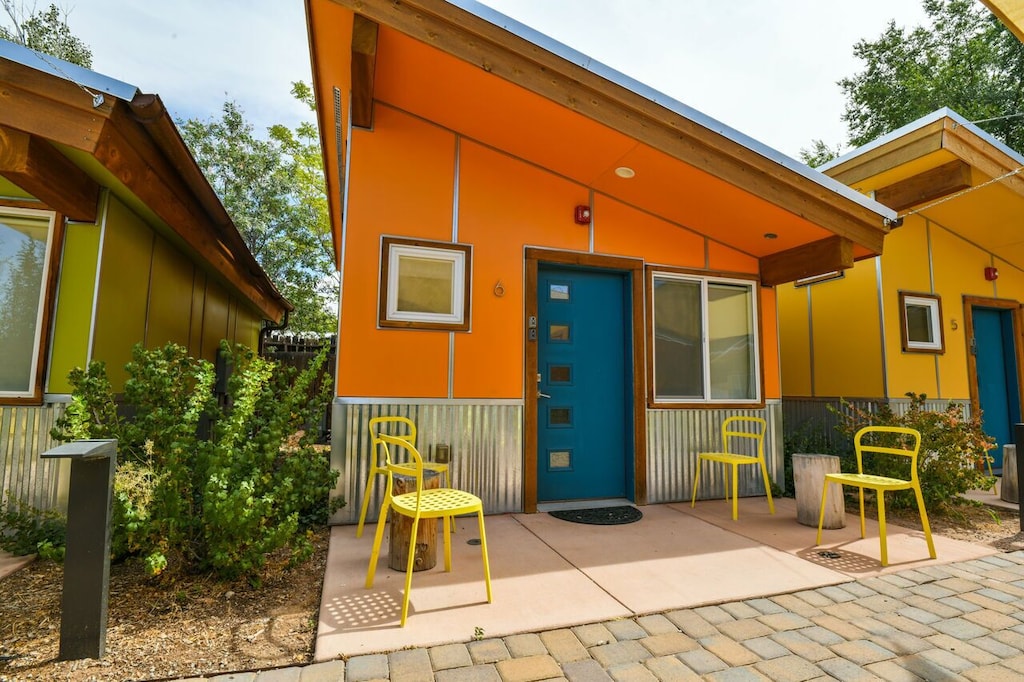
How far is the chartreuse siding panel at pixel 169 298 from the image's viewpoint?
4625 mm

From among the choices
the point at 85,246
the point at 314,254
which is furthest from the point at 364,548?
the point at 314,254

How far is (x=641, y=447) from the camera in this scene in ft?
15.2

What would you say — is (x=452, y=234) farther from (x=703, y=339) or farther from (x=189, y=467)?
(x=703, y=339)

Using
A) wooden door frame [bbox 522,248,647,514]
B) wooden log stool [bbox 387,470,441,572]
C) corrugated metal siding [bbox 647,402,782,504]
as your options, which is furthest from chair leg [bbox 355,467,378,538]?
corrugated metal siding [bbox 647,402,782,504]

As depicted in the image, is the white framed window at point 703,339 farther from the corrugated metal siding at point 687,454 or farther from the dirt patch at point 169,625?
the dirt patch at point 169,625

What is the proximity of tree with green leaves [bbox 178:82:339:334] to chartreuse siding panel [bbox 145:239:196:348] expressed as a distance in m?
10.1

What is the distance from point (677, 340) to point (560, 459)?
170 cm

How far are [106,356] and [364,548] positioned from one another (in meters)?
2.43

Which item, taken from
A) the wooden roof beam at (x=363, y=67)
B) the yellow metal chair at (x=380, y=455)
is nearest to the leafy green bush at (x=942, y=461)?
the yellow metal chair at (x=380, y=455)

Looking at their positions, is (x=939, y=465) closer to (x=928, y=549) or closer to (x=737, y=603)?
(x=928, y=549)

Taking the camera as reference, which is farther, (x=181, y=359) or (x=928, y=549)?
(x=928, y=549)

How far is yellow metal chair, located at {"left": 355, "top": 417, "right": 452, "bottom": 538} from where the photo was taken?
3523 mm

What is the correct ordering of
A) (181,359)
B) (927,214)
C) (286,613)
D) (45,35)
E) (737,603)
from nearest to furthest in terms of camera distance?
(286,613) → (737,603) → (181,359) → (927,214) → (45,35)

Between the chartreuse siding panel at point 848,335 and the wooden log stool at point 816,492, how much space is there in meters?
2.70
